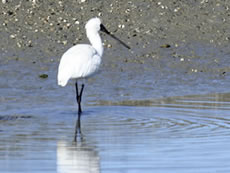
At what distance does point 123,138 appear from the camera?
8.47 m

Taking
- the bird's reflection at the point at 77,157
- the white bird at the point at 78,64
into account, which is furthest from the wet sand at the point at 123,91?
the white bird at the point at 78,64

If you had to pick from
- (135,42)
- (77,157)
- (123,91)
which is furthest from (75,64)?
(135,42)

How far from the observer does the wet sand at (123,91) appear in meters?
7.50

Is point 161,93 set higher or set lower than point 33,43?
lower

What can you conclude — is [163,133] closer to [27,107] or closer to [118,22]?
[27,107]

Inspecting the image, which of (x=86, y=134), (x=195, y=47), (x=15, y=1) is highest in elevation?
(x=15, y=1)

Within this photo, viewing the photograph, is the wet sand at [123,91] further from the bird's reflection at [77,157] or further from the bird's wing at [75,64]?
the bird's wing at [75,64]

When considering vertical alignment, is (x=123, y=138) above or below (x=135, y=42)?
below

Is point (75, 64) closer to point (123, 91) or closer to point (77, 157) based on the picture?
point (123, 91)

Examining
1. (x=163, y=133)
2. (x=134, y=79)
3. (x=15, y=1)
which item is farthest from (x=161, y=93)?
(x=15, y=1)

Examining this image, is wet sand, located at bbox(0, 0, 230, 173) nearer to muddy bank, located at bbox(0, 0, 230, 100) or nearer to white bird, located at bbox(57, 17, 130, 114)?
muddy bank, located at bbox(0, 0, 230, 100)

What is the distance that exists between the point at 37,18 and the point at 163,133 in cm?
709

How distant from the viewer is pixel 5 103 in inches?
440

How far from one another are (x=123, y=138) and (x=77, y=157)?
3.68 ft
